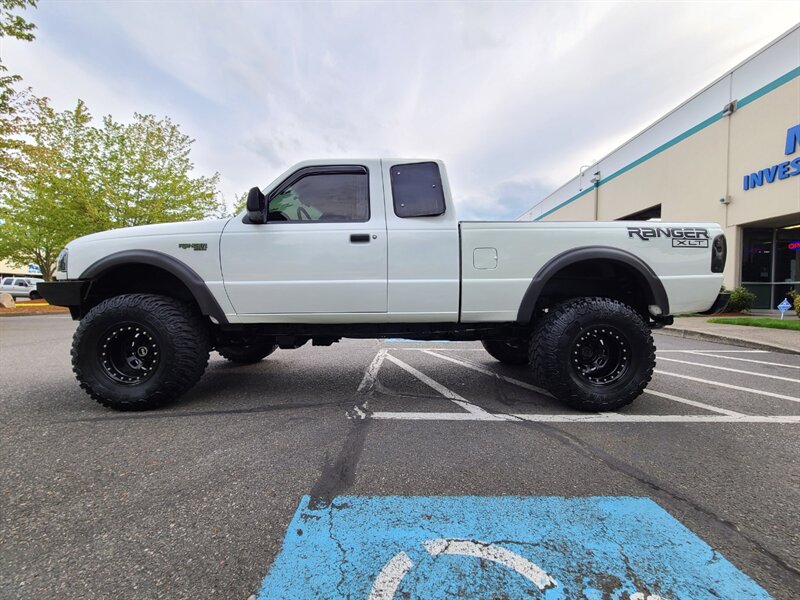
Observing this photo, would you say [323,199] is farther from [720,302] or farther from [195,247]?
[720,302]

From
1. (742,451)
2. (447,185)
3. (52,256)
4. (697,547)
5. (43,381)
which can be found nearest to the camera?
(697,547)

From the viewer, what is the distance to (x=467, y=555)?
145 centimetres

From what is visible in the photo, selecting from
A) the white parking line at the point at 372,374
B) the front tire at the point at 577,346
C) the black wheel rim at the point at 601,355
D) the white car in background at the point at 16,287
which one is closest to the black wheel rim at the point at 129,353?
the white parking line at the point at 372,374

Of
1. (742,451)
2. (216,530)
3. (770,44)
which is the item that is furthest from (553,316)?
(770,44)

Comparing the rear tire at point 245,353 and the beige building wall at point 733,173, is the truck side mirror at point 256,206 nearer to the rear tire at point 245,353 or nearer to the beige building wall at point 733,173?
the rear tire at point 245,353

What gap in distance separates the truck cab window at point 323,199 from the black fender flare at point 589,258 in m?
1.64

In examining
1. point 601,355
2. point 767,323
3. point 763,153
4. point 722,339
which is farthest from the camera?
point 763,153

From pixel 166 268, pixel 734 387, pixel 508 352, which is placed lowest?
pixel 734 387

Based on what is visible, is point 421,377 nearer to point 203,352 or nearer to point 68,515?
point 203,352

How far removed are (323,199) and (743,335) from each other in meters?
9.56

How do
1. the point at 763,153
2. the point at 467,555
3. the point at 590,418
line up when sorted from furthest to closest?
1. the point at 763,153
2. the point at 590,418
3. the point at 467,555

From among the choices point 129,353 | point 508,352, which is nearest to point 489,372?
point 508,352

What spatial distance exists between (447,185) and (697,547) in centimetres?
293

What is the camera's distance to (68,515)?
1719 mm
